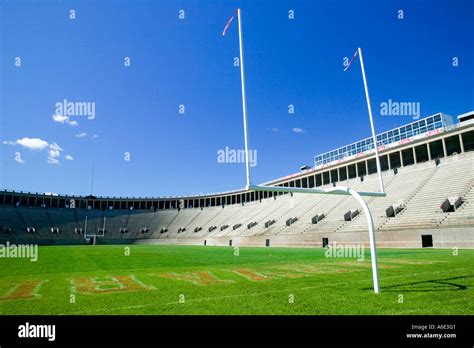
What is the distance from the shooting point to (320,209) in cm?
3906

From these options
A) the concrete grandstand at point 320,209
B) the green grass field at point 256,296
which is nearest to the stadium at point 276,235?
the green grass field at point 256,296

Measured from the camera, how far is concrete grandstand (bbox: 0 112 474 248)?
25.5m

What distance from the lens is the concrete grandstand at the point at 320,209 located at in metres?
25.5

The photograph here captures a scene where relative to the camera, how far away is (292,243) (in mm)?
34344

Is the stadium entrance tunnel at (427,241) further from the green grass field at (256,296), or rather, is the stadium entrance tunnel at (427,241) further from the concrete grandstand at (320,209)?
the green grass field at (256,296)

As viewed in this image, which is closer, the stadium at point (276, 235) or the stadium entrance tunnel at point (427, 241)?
the stadium at point (276, 235)

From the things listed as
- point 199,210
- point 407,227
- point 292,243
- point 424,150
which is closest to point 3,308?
point 407,227

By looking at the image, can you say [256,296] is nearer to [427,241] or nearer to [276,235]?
[427,241]

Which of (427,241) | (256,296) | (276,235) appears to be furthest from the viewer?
(276,235)

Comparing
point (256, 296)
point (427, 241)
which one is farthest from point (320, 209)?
point (256, 296)

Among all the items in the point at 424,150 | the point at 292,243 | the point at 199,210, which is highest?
the point at 424,150

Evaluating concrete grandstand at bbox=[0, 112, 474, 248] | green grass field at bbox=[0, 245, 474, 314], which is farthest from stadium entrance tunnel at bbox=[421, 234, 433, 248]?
green grass field at bbox=[0, 245, 474, 314]
